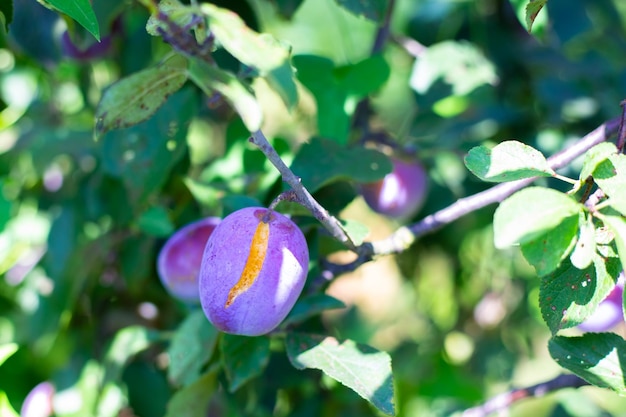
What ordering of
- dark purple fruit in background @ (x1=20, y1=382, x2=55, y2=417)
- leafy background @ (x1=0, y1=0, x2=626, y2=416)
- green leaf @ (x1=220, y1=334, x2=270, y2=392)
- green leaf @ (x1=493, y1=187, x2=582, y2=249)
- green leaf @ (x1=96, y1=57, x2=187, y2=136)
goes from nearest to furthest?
1. green leaf @ (x1=493, y1=187, x2=582, y2=249)
2. green leaf @ (x1=96, y1=57, x2=187, y2=136)
3. green leaf @ (x1=220, y1=334, x2=270, y2=392)
4. leafy background @ (x1=0, y1=0, x2=626, y2=416)
5. dark purple fruit in background @ (x1=20, y1=382, x2=55, y2=417)

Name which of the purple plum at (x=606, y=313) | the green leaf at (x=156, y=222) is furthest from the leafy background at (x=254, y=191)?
the purple plum at (x=606, y=313)

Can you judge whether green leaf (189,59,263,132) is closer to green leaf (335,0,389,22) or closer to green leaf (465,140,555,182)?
green leaf (465,140,555,182)

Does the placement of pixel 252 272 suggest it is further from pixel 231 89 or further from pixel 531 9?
pixel 531 9

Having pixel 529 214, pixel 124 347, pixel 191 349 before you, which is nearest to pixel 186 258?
pixel 191 349

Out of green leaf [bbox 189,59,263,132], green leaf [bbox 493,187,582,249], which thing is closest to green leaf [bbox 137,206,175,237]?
green leaf [bbox 189,59,263,132]

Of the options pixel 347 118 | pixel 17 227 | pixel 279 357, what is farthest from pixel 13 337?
pixel 347 118

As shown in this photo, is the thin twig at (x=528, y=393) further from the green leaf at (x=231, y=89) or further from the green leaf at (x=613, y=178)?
the green leaf at (x=231, y=89)
